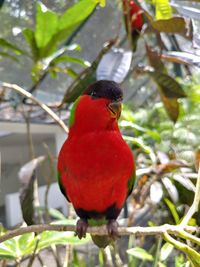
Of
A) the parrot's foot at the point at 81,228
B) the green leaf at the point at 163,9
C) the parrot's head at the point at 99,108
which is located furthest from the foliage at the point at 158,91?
the parrot's head at the point at 99,108

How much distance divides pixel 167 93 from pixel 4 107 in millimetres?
1479

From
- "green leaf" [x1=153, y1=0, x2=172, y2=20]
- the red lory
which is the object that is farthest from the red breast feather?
"green leaf" [x1=153, y1=0, x2=172, y2=20]

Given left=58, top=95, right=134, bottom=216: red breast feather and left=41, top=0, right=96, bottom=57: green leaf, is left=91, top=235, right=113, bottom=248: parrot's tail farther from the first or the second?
left=41, top=0, right=96, bottom=57: green leaf

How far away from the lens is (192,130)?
2.81m

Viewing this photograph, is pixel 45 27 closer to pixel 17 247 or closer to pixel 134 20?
pixel 134 20

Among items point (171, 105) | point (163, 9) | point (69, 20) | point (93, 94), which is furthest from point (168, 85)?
point (93, 94)

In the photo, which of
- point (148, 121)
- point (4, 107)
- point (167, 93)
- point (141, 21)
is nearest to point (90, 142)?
point (167, 93)

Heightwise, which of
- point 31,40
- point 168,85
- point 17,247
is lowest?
point 17,247

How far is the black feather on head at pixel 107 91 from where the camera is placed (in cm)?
54

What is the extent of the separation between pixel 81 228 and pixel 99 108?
226mm

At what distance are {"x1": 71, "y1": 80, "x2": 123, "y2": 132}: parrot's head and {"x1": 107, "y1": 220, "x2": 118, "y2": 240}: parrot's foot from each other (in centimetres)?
18

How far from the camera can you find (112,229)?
24.9 inches

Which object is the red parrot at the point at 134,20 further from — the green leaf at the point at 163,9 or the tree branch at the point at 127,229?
the tree branch at the point at 127,229

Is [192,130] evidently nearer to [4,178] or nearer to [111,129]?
[4,178]
